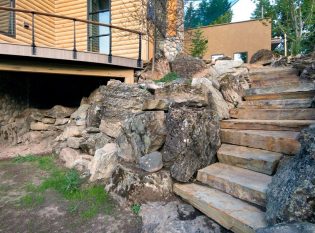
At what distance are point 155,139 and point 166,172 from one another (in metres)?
0.63

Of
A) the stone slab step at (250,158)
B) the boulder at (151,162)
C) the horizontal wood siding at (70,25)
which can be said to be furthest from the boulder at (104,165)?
the horizontal wood siding at (70,25)

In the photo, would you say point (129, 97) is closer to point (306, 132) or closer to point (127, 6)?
point (306, 132)

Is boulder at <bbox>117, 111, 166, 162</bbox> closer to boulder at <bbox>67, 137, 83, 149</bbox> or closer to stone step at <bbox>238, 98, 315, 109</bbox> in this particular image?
stone step at <bbox>238, 98, 315, 109</bbox>

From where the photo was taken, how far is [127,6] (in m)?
9.55

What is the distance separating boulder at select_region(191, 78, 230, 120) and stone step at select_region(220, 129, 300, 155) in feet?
1.39

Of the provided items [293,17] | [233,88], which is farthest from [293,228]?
[293,17]

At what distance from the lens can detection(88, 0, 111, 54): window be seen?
9.98 m

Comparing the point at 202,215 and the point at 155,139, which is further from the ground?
the point at 155,139

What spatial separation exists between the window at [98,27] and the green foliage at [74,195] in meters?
5.89

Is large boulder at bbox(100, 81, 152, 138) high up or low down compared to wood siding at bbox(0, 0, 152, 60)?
down

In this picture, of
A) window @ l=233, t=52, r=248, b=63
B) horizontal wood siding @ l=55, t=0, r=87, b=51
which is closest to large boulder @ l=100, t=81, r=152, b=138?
horizontal wood siding @ l=55, t=0, r=87, b=51

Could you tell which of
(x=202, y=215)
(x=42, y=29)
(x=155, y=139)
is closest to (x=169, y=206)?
(x=202, y=215)

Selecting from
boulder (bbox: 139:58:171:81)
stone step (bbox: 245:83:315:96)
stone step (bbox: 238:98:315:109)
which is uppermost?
boulder (bbox: 139:58:171:81)

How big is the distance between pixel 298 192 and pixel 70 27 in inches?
411
